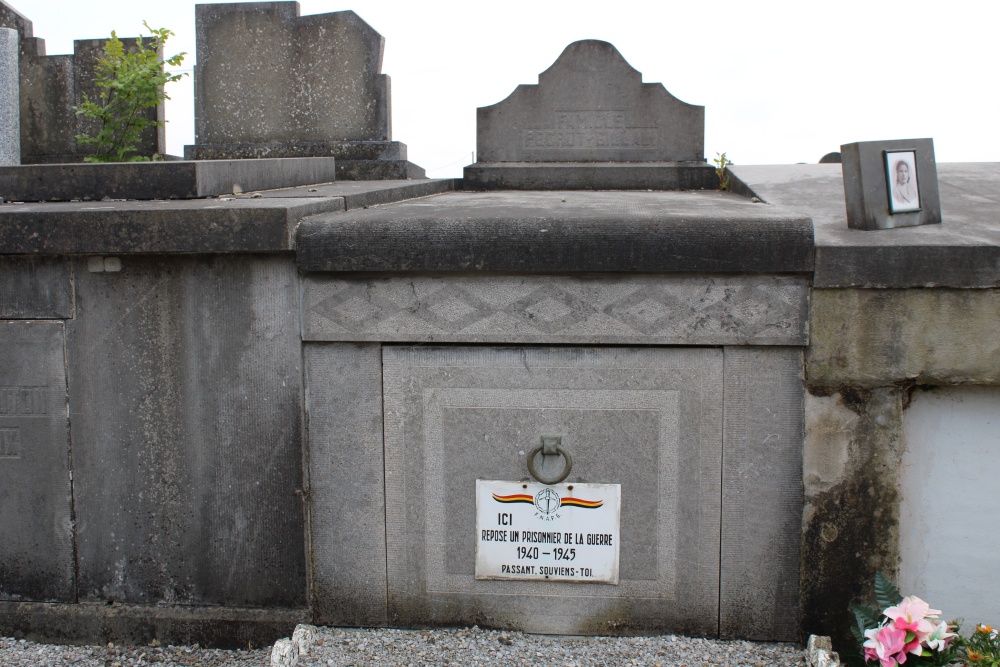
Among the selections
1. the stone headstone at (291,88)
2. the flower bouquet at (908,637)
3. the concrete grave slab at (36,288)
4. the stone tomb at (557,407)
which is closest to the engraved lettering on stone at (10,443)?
the concrete grave slab at (36,288)

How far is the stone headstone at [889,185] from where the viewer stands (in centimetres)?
319

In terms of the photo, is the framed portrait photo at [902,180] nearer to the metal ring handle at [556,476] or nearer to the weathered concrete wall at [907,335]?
the weathered concrete wall at [907,335]

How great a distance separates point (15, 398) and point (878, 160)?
3.18 metres

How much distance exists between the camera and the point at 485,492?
3.19 metres

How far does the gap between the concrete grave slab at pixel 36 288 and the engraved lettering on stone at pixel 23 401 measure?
26 centimetres

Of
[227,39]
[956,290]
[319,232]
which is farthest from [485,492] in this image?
[227,39]

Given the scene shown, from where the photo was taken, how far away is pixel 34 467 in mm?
3316

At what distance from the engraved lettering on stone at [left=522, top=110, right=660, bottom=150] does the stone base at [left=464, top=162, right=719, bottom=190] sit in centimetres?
16

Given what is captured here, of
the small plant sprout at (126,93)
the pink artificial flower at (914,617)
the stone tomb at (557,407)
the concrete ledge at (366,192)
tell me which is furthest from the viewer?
the small plant sprout at (126,93)

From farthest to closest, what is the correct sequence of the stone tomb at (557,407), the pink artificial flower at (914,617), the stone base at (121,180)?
1. the stone base at (121,180)
2. the stone tomb at (557,407)
3. the pink artificial flower at (914,617)

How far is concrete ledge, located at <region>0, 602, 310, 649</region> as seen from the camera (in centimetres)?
327

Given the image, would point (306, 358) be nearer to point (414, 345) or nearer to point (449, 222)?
point (414, 345)

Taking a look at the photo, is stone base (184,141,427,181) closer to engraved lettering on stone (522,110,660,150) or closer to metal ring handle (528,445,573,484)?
engraved lettering on stone (522,110,660,150)

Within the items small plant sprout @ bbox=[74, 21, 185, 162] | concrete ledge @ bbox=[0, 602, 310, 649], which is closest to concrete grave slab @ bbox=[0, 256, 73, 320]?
concrete ledge @ bbox=[0, 602, 310, 649]
